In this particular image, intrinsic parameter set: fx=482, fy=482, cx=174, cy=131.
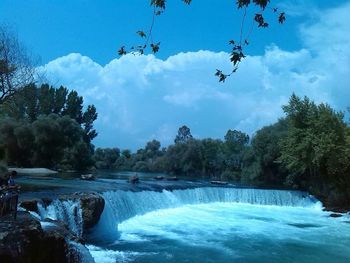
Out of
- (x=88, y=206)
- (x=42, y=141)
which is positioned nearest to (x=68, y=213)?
(x=88, y=206)

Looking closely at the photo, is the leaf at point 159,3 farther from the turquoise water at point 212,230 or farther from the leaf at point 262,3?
the turquoise water at point 212,230

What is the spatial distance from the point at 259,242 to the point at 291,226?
6.06 metres

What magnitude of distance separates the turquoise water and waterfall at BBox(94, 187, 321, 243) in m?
0.06

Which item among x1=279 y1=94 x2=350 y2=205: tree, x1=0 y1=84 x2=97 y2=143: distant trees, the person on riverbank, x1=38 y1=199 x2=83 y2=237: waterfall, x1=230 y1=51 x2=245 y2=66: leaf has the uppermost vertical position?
x1=0 y1=84 x2=97 y2=143: distant trees

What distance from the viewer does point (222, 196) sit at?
33156mm

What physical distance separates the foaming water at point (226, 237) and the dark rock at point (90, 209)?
3.96ft

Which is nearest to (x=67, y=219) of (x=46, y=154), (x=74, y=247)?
(x=74, y=247)

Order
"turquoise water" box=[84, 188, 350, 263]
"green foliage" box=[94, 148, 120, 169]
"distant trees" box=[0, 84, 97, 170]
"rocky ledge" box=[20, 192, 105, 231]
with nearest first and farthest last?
"turquoise water" box=[84, 188, 350, 263]
"rocky ledge" box=[20, 192, 105, 231]
"distant trees" box=[0, 84, 97, 170]
"green foliage" box=[94, 148, 120, 169]

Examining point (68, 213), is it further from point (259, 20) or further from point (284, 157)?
point (284, 157)

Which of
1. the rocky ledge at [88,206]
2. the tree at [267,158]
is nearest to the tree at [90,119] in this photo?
the tree at [267,158]

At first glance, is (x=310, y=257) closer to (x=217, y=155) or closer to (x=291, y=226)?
(x=291, y=226)

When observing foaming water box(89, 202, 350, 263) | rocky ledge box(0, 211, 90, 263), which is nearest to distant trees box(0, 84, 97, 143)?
foaming water box(89, 202, 350, 263)

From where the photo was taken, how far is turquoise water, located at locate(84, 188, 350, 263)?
16.0m

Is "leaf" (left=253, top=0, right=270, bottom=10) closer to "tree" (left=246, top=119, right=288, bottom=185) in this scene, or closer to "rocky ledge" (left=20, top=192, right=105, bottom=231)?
"rocky ledge" (left=20, top=192, right=105, bottom=231)
